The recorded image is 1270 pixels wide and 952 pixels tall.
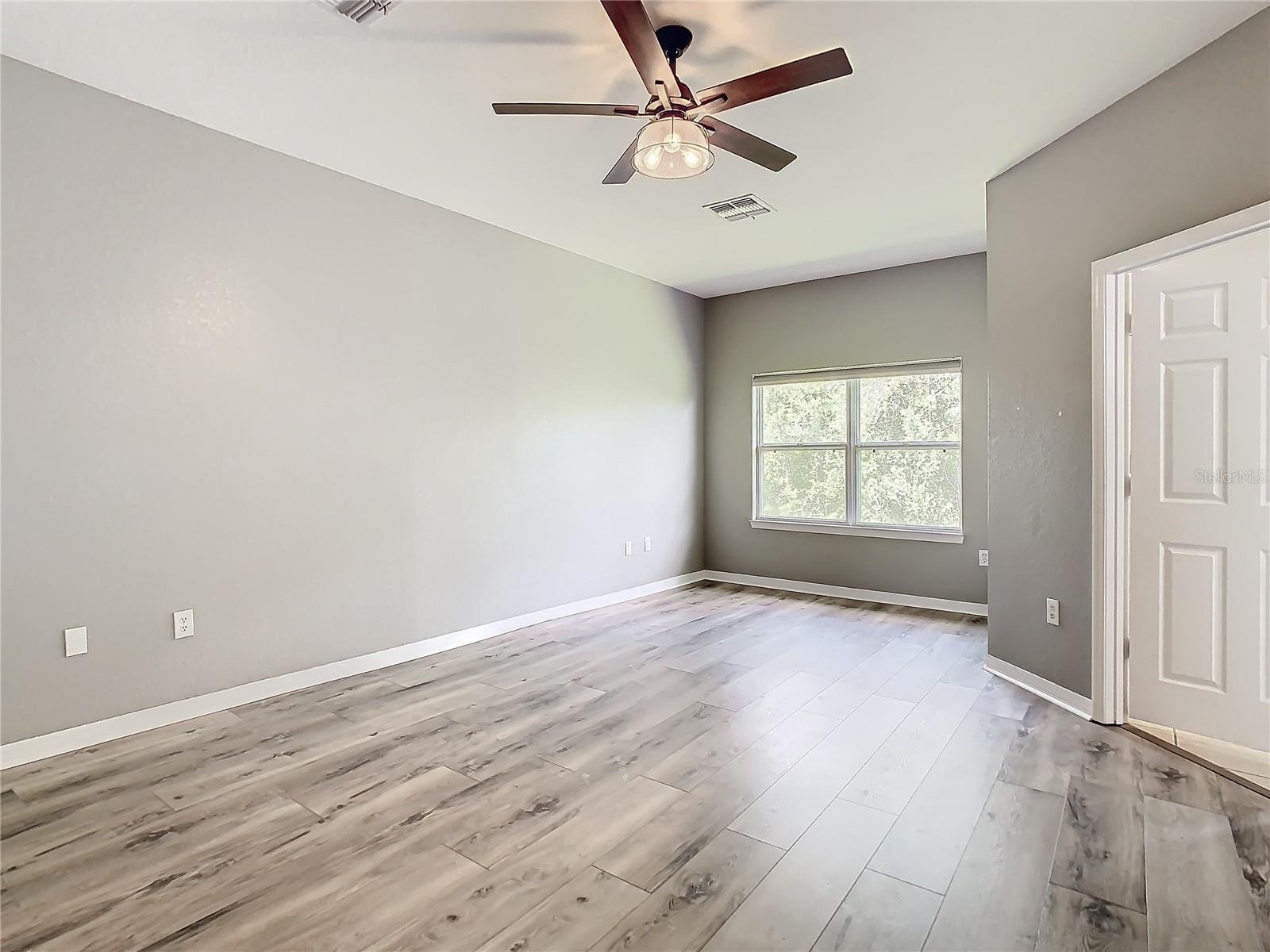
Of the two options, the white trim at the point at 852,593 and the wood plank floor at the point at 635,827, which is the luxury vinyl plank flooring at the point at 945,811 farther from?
the white trim at the point at 852,593

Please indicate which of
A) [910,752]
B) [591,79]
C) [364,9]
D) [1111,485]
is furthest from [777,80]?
[910,752]

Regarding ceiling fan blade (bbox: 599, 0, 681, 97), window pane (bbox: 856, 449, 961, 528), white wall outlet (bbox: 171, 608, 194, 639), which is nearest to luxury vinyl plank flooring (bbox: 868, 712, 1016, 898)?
ceiling fan blade (bbox: 599, 0, 681, 97)

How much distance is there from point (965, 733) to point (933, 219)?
319cm

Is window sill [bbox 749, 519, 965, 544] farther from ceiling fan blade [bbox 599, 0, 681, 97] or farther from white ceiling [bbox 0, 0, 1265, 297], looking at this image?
ceiling fan blade [bbox 599, 0, 681, 97]

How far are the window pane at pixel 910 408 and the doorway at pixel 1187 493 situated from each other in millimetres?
2312

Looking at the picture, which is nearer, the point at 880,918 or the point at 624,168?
the point at 880,918

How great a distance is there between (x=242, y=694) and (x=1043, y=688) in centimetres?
394

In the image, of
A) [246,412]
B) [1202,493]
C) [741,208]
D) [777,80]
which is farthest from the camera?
A: [741,208]

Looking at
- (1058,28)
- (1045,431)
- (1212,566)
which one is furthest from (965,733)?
(1058,28)

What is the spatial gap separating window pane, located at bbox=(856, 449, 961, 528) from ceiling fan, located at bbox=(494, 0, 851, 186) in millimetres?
3452

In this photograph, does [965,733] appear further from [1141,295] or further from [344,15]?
[344,15]

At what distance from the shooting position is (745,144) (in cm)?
265

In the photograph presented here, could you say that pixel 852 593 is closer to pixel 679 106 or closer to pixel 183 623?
pixel 679 106

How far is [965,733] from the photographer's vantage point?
2.97 metres
